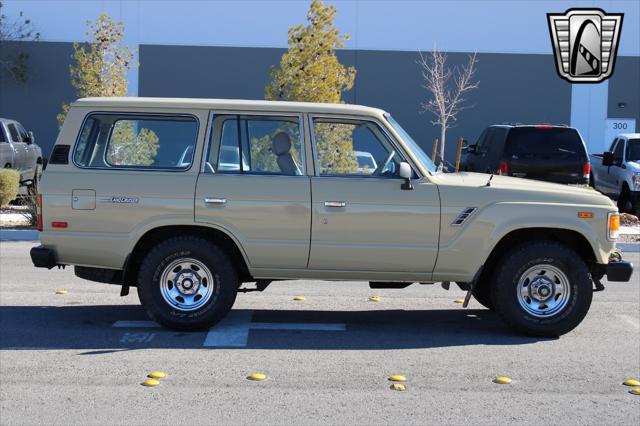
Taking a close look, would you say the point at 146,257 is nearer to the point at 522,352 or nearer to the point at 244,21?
the point at 522,352

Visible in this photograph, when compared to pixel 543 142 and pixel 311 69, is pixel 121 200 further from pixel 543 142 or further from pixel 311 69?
pixel 311 69

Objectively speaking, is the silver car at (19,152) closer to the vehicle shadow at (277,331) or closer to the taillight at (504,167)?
the taillight at (504,167)

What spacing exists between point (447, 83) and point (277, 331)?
22.5 metres

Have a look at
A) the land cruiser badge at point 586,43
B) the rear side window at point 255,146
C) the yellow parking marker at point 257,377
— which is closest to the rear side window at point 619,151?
the land cruiser badge at point 586,43

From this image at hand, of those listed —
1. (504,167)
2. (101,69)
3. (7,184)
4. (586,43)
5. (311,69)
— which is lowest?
(7,184)

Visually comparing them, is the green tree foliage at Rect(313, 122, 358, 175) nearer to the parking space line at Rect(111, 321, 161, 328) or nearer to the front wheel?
the front wheel

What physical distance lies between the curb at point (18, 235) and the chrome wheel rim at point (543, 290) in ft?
32.6

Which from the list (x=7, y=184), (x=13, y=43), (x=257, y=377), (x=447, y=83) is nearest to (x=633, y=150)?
(x=447, y=83)

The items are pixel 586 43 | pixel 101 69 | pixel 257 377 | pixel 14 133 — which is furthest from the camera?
pixel 586 43

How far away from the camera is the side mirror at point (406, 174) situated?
25.6ft

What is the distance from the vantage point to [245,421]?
561 centimetres

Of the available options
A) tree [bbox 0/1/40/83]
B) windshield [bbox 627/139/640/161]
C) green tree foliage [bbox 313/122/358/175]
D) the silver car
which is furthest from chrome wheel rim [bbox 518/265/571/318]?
tree [bbox 0/1/40/83]

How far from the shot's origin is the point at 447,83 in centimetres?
2962

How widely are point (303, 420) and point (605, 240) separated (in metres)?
3.63
